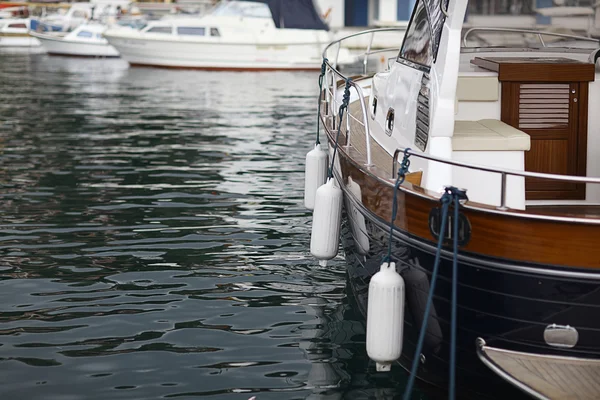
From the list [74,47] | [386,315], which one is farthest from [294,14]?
[74,47]

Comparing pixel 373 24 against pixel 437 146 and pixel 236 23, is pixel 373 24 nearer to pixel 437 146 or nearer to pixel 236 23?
pixel 236 23

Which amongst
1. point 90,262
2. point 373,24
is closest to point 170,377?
point 90,262

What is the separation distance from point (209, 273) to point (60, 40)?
110 feet

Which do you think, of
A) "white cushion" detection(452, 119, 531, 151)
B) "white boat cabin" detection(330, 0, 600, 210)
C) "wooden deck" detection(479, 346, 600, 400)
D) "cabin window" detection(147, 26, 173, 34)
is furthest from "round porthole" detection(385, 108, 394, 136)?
"cabin window" detection(147, 26, 173, 34)

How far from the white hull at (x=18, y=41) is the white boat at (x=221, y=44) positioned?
14.6 m

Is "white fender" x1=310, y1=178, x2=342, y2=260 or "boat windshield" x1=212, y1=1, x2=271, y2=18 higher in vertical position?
"boat windshield" x1=212, y1=1, x2=271, y2=18

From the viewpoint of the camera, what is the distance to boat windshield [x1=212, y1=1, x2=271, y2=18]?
3541 centimetres

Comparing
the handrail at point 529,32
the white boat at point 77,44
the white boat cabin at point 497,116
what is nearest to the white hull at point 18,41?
the white boat at point 77,44

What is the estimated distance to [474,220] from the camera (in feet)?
15.5

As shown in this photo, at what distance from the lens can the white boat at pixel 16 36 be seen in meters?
48.3

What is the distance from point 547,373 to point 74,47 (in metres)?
37.3

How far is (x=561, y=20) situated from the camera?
24.3 ft

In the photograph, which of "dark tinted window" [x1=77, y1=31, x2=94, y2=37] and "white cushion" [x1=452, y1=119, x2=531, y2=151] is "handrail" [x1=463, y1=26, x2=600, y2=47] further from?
"dark tinted window" [x1=77, y1=31, x2=94, y2=37]

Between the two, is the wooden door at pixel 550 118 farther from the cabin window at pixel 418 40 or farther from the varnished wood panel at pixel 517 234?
the varnished wood panel at pixel 517 234
